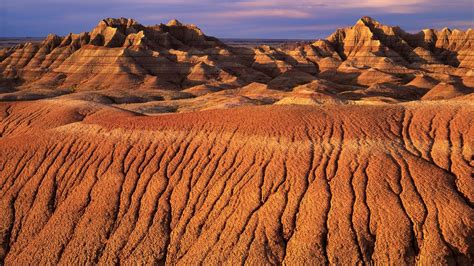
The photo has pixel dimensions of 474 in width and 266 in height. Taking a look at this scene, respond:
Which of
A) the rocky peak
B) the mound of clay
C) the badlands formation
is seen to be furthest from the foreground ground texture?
the rocky peak

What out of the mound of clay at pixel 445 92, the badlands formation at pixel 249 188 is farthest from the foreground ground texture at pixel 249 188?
the mound of clay at pixel 445 92

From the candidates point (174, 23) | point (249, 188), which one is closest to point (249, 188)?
point (249, 188)

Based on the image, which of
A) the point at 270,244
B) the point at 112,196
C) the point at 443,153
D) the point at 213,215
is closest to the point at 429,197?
the point at 443,153

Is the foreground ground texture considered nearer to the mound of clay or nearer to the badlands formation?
the badlands formation

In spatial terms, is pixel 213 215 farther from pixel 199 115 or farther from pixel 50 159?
pixel 50 159

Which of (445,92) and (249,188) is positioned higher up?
(249,188)

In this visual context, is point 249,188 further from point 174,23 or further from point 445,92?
point 174,23

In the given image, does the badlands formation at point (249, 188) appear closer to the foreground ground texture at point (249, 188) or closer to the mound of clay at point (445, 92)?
the foreground ground texture at point (249, 188)

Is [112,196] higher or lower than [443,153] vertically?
lower
